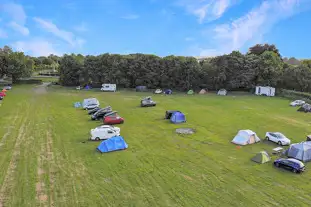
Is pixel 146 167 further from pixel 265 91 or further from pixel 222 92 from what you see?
pixel 265 91

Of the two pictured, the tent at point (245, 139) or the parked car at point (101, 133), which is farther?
the parked car at point (101, 133)

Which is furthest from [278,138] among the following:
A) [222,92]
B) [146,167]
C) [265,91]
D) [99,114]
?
[265,91]

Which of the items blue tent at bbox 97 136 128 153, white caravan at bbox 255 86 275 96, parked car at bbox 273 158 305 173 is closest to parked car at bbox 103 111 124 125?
blue tent at bbox 97 136 128 153

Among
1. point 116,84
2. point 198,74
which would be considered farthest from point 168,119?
point 116,84

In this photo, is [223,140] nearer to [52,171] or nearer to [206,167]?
[206,167]

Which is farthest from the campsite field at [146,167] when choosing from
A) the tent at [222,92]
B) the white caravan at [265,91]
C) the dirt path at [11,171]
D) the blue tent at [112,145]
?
the tent at [222,92]

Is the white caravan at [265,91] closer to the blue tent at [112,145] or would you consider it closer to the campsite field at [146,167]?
the campsite field at [146,167]

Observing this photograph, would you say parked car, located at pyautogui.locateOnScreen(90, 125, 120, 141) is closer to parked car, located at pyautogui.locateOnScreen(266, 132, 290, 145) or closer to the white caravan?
parked car, located at pyautogui.locateOnScreen(266, 132, 290, 145)
